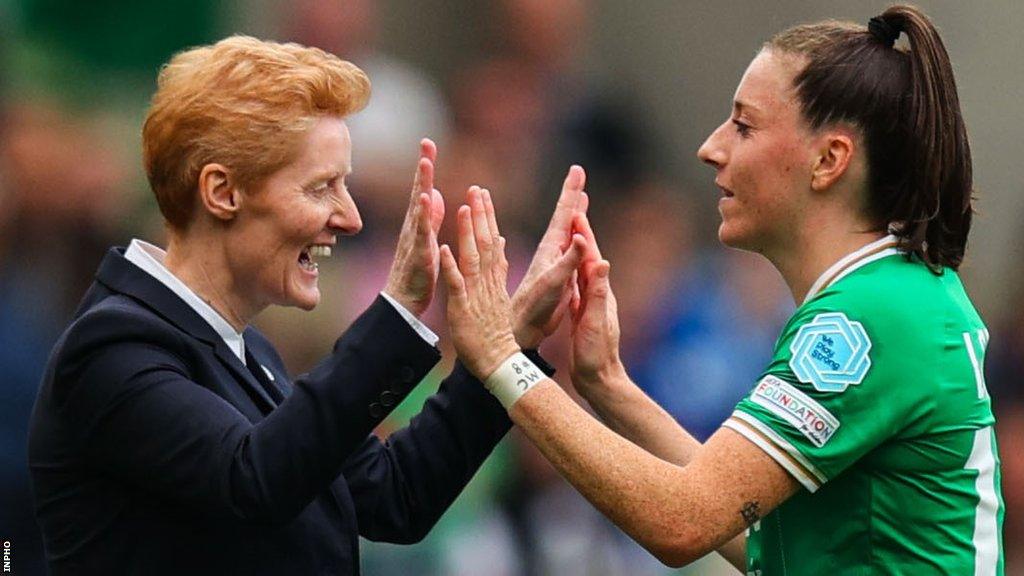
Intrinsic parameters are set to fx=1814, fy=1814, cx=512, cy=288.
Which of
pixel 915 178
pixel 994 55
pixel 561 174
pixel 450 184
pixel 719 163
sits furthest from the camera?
pixel 994 55

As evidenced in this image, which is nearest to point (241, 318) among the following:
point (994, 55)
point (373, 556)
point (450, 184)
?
point (373, 556)

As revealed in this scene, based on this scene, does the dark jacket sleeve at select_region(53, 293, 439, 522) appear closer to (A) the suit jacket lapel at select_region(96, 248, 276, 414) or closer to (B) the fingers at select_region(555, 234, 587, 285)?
(A) the suit jacket lapel at select_region(96, 248, 276, 414)

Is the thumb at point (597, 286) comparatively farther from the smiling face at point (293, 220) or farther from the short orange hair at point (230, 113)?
the short orange hair at point (230, 113)

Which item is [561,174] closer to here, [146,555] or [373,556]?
[373,556]

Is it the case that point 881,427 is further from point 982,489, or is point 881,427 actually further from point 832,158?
point 832,158

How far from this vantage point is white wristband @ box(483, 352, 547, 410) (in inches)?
121

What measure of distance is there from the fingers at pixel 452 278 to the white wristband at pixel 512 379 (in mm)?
142

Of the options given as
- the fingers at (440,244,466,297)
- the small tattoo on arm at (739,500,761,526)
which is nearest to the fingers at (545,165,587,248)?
the fingers at (440,244,466,297)

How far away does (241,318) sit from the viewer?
3.21 m

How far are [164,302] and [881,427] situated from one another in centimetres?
119

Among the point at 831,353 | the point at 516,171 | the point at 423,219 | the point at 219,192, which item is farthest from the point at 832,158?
the point at 516,171

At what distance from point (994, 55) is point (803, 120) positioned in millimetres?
4729

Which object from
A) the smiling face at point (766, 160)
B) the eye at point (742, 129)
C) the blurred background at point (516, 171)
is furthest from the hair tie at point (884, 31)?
the blurred background at point (516, 171)

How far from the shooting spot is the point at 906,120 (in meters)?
3.06
